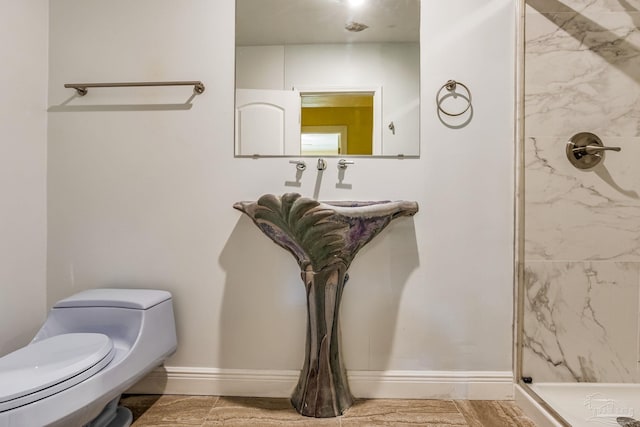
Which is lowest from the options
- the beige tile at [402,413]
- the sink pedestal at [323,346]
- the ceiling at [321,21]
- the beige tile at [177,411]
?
the beige tile at [177,411]

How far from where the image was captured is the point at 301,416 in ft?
4.65

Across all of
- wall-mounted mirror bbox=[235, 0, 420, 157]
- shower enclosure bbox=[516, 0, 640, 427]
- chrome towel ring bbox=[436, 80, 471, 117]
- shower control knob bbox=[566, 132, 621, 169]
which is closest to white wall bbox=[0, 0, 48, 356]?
wall-mounted mirror bbox=[235, 0, 420, 157]

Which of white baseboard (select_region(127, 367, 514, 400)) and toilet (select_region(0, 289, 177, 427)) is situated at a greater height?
toilet (select_region(0, 289, 177, 427))

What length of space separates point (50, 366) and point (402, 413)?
1261 millimetres

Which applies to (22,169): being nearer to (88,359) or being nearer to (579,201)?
(88,359)

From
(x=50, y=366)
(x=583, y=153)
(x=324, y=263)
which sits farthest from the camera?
(x=583, y=153)

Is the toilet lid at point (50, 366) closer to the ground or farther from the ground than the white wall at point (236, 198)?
closer to the ground

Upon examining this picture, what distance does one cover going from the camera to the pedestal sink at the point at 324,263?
1.36m

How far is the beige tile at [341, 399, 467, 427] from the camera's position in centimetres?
138

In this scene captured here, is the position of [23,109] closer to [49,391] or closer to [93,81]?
[93,81]

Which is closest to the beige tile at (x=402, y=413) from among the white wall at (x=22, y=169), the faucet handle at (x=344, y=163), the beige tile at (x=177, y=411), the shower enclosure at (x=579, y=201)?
the shower enclosure at (x=579, y=201)

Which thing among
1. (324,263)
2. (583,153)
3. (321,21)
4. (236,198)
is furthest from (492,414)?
(321,21)

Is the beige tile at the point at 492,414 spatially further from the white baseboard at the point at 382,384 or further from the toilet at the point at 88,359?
the toilet at the point at 88,359

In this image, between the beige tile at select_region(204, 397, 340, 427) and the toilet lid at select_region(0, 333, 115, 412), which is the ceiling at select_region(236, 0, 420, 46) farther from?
the beige tile at select_region(204, 397, 340, 427)
